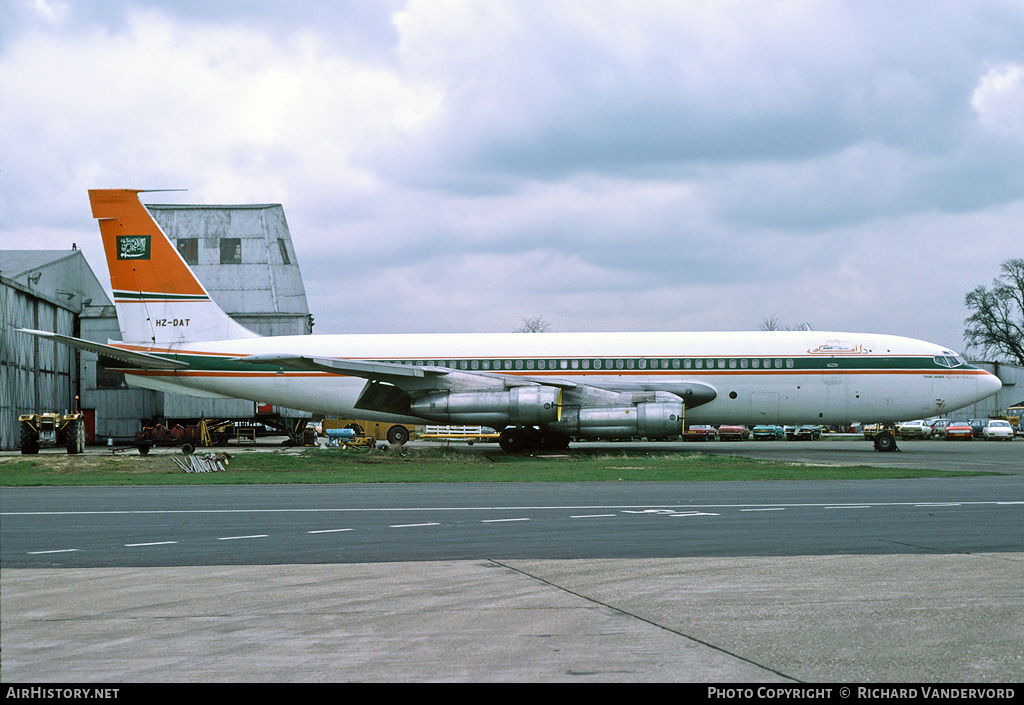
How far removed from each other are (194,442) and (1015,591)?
40893mm

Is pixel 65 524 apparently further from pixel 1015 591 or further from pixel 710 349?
pixel 710 349

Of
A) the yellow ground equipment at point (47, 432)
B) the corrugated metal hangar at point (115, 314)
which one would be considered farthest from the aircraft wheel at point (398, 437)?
the yellow ground equipment at point (47, 432)

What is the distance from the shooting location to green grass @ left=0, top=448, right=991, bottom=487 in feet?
66.5

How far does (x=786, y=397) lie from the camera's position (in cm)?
3188

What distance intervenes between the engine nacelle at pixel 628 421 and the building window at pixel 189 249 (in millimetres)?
26683

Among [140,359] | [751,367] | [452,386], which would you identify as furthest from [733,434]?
[140,359]

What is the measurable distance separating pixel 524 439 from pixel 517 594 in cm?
2473

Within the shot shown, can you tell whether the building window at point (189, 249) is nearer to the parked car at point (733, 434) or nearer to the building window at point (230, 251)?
the building window at point (230, 251)

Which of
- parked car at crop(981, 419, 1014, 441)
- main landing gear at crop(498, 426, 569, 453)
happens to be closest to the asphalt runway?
main landing gear at crop(498, 426, 569, 453)

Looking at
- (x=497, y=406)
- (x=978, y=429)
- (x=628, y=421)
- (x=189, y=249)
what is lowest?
(x=978, y=429)

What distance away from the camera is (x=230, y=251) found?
48.2m

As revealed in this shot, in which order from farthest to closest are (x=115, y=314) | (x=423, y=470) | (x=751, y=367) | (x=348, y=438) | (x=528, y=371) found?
1. (x=348, y=438)
2. (x=115, y=314)
3. (x=528, y=371)
4. (x=751, y=367)
5. (x=423, y=470)

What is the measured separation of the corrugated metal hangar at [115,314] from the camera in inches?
1699

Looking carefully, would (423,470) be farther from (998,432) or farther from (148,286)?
(998,432)
